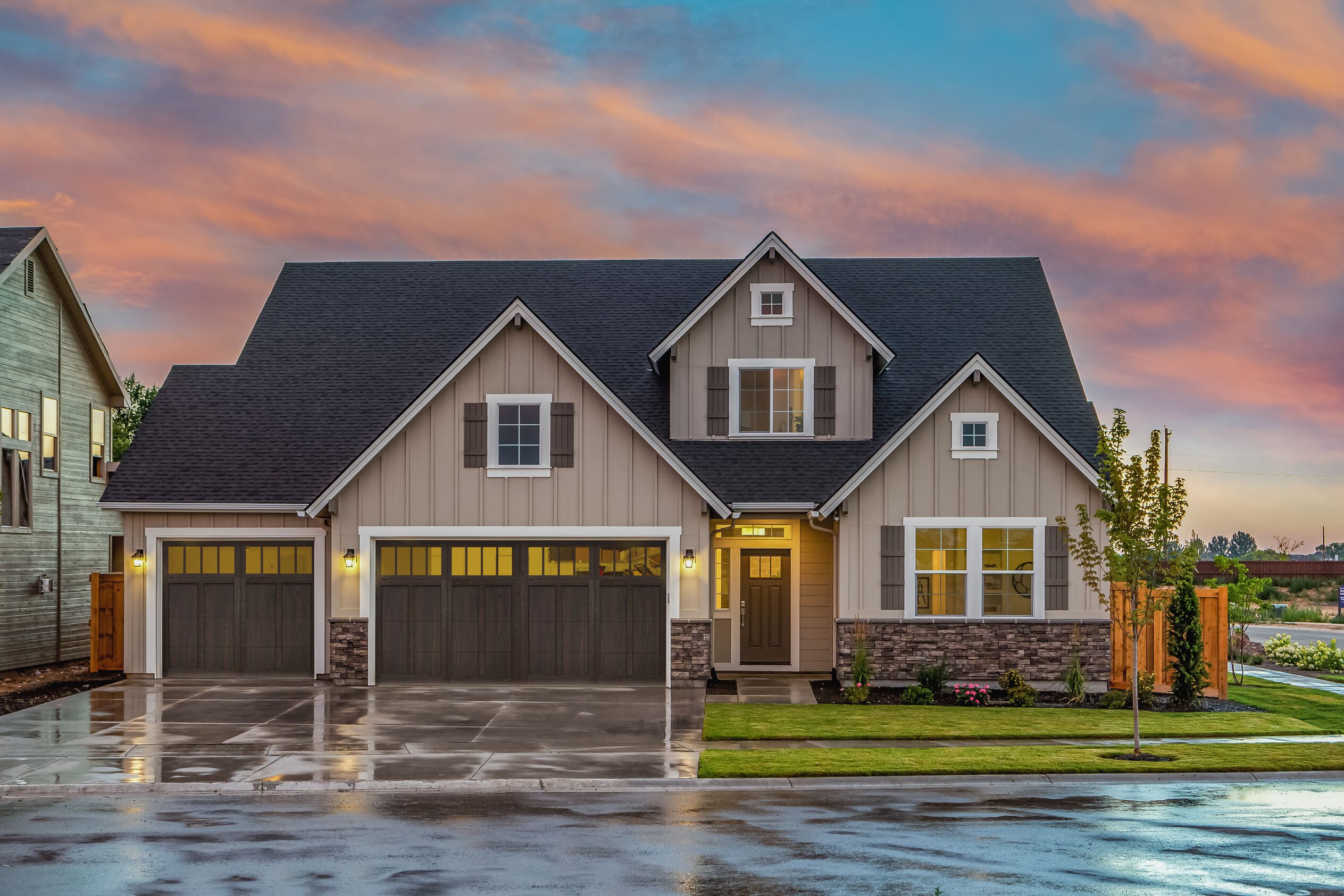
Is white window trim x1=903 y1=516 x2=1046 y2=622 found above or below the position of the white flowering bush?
above

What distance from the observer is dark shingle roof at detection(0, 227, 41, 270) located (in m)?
26.2

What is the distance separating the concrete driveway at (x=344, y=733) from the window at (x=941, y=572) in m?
4.57

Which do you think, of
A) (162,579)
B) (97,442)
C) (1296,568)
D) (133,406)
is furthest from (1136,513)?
(133,406)

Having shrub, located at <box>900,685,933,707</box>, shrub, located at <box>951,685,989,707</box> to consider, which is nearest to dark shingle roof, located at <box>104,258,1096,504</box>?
shrub, located at <box>900,685,933,707</box>

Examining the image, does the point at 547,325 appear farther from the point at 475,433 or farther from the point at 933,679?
the point at 933,679

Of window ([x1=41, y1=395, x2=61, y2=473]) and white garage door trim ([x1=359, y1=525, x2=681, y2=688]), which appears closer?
white garage door trim ([x1=359, y1=525, x2=681, y2=688])

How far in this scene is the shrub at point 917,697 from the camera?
20.8 meters

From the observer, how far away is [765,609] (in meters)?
24.6

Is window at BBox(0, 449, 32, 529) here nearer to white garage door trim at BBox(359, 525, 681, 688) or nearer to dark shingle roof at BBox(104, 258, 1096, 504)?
dark shingle roof at BBox(104, 258, 1096, 504)

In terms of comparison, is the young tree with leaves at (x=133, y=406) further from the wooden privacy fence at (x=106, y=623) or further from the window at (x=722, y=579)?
the window at (x=722, y=579)

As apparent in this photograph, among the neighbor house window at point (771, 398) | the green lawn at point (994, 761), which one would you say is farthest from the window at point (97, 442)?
the green lawn at point (994, 761)

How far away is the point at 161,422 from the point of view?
1009 inches

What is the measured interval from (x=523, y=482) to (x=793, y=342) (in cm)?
611

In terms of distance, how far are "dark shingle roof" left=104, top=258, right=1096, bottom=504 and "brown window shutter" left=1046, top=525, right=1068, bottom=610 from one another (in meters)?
1.87
